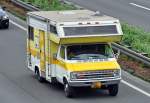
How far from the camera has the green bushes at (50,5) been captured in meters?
37.1

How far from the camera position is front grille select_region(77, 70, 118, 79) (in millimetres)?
21828

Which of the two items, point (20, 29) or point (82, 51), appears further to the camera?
point (20, 29)

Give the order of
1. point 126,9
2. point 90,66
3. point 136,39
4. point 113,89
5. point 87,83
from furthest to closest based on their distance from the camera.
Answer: point 126,9 < point 136,39 < point 113,89 < point 90,66 < point 87,83

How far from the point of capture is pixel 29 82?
80.8ft

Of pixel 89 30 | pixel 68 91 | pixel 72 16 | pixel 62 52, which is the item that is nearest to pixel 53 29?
pixel 62 52

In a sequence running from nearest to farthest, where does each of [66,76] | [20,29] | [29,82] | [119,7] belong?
[66,76] → [29,82] → [20,29] → [119,7]

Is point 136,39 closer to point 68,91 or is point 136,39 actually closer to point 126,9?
point 68,91

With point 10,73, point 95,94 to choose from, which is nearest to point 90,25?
point 95,94

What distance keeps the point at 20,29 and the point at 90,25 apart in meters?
12.3

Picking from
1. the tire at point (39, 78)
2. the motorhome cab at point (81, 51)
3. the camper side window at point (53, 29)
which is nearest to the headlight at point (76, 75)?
the motorhome cab at point (81, 51)

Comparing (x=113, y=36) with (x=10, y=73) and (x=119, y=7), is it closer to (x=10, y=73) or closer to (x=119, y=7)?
(x=10, y=73)

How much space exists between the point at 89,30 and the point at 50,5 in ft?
53.2

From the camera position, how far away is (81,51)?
2256cm

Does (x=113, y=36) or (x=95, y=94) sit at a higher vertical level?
(x=113, y=36)
